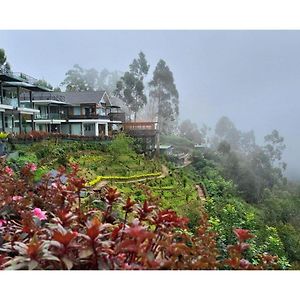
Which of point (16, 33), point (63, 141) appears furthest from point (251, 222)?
→ point (16, 33)

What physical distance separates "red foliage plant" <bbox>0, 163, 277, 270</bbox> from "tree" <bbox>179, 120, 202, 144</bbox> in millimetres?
1696

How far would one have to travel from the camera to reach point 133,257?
1084 millimetres

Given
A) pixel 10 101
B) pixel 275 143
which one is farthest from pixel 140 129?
pixel 10 101

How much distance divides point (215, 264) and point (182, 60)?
80.9 inches

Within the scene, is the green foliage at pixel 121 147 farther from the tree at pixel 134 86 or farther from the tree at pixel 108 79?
the tree at pixel 108 79

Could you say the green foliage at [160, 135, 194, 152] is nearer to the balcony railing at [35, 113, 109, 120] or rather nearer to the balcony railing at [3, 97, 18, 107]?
the balcony railing at [35, 113, 109, 120]

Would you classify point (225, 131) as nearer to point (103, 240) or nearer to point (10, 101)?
point (103, 240)

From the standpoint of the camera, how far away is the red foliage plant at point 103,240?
1.01 m

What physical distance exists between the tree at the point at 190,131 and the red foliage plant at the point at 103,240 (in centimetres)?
170

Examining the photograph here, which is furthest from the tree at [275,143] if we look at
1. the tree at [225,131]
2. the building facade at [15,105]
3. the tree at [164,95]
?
the building facade at [15,105]

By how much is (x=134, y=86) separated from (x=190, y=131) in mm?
603
